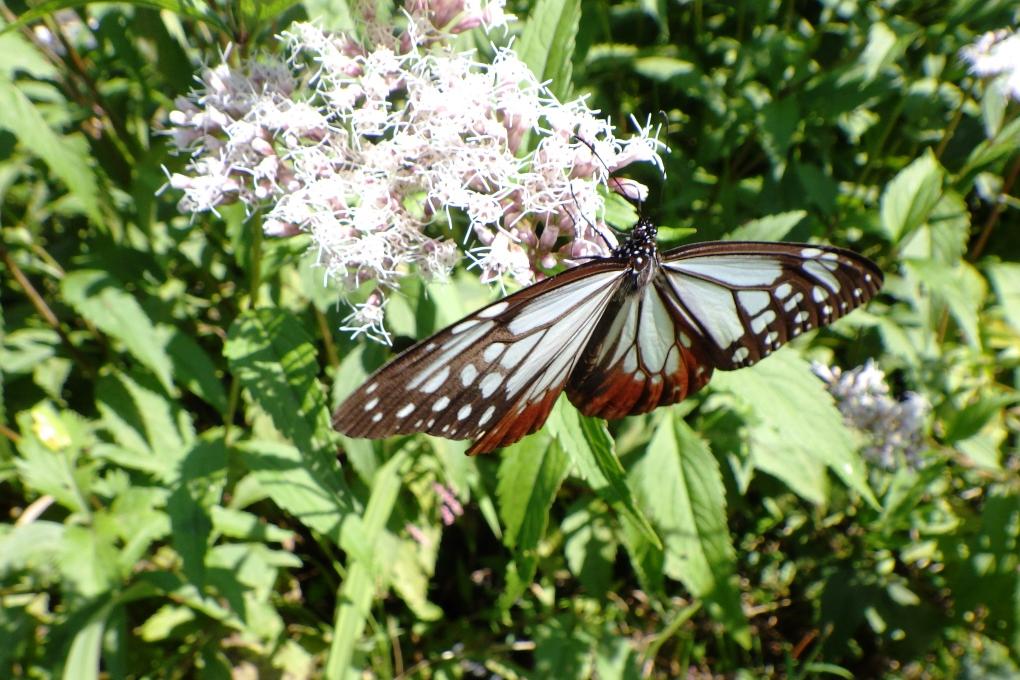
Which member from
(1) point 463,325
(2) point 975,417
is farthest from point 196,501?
(2) point 975,417

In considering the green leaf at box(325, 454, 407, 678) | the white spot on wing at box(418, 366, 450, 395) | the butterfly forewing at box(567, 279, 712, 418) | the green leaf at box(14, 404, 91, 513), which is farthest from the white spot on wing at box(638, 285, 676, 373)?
the green leaf at box(14, 404, 91, 513)

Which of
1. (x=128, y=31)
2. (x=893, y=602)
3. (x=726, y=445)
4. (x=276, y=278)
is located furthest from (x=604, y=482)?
(x=128, y=31)

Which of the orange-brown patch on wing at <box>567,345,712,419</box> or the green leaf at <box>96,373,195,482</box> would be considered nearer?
the orange-brown patch on wing at <box>567,345,712,419</box>

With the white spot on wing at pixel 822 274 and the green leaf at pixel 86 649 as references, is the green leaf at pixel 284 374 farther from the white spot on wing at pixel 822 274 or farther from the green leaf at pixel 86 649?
the white spot on wing at pixel 822 274

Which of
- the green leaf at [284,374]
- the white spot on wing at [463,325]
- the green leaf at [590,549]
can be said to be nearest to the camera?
the white spot on wing at [463,325]

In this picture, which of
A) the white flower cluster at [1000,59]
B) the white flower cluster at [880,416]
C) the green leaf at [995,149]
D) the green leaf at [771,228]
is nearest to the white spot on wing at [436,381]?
the green leaf at [771,228]

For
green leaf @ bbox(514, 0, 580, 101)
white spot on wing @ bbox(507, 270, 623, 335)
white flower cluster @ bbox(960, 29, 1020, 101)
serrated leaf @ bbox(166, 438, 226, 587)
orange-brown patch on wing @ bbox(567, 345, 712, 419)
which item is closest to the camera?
white spot on wing @ bbox(507, 270, 623, 335)

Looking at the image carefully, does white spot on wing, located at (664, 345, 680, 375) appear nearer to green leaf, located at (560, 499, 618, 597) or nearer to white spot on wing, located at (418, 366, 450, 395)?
white spot on wing, located at (418, 366, 450, 395)
